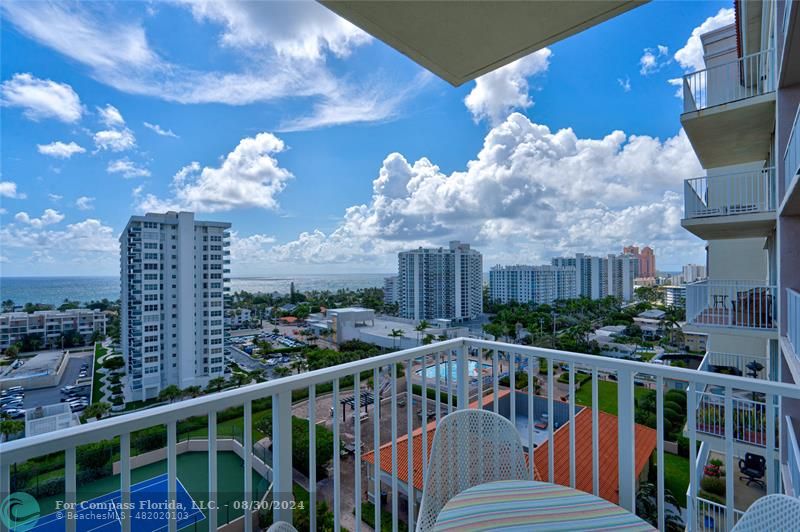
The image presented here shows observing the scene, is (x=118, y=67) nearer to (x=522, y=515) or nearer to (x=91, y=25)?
(x=91, y=25)

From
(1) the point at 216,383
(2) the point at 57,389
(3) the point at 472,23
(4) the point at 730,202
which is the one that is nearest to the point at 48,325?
(2) the point at 57,389

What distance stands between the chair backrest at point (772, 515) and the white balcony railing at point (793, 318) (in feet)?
8.65

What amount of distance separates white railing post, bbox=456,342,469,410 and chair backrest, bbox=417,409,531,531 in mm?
546

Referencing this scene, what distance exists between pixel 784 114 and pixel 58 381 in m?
10.9

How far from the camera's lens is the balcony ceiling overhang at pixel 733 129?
4359mm

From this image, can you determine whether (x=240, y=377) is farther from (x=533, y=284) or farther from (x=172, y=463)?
(x=533, y=284)

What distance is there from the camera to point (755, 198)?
15.3ft

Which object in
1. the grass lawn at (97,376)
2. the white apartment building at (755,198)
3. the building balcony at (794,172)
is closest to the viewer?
the building balcony at (794,172)

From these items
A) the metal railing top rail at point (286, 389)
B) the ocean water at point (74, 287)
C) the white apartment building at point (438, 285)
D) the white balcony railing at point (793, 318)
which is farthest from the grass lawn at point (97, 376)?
the white apartment building at point (438, 285)

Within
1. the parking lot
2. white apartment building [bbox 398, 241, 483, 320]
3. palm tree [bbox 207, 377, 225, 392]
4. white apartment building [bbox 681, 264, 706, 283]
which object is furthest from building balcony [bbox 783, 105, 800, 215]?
white apartment building [bbox 398, 241, 483, 320]

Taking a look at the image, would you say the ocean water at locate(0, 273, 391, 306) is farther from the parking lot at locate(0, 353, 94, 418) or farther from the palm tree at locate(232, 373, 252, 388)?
the palm tree at locate(232, 373, 252, 388)

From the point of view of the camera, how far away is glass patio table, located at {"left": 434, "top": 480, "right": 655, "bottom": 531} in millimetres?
1138

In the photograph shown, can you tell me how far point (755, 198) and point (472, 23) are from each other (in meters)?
5.21

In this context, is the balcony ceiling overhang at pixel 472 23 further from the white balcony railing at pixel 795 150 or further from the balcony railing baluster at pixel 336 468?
the white balcony railing at pixel 795 150
